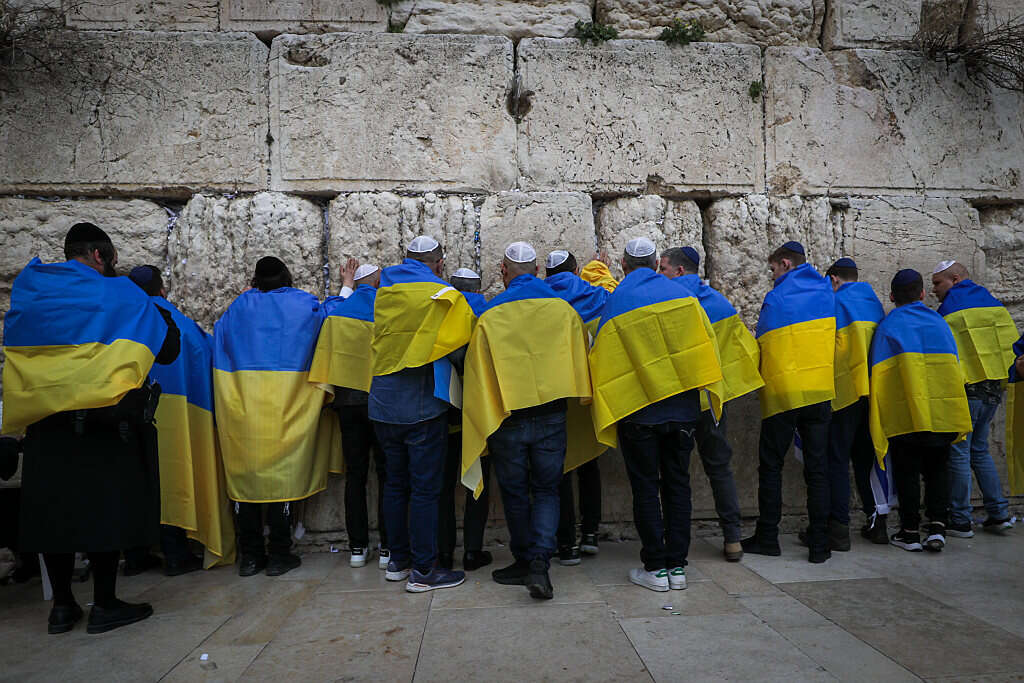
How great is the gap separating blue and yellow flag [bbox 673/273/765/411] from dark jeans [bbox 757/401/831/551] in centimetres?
29

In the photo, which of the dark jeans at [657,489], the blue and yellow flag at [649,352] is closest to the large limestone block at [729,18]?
the blue and yellow flag at [649,352]

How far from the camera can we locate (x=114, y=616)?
2775 mm

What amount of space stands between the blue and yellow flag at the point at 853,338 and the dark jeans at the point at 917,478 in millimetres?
436

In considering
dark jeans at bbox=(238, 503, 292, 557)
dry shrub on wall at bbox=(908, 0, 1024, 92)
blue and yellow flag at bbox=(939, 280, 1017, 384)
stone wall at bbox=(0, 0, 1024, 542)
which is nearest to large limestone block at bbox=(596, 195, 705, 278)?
stone wall at bbox=(0, 0, 1024, 542)

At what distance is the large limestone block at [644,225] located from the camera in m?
Answer: 4.35

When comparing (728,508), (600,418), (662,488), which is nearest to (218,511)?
(600,418)

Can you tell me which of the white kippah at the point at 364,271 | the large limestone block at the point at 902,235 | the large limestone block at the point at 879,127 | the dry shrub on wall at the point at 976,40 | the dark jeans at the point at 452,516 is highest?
the dry shrub on wall at the point at 976,40

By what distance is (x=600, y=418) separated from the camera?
10.2 feet

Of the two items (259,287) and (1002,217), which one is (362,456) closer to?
(259,287)

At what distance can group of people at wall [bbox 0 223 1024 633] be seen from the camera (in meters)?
2.75

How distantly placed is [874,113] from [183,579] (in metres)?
5.55

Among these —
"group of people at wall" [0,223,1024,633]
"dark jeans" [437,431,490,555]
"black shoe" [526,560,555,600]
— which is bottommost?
"black shoe" [526,560,555,600]

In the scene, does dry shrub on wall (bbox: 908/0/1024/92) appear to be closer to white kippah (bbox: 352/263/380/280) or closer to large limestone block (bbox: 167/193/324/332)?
white kippah (bbox: 352/263/380/280)

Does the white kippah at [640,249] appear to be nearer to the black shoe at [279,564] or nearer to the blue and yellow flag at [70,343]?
the blue and yellow flag at [70,343]
